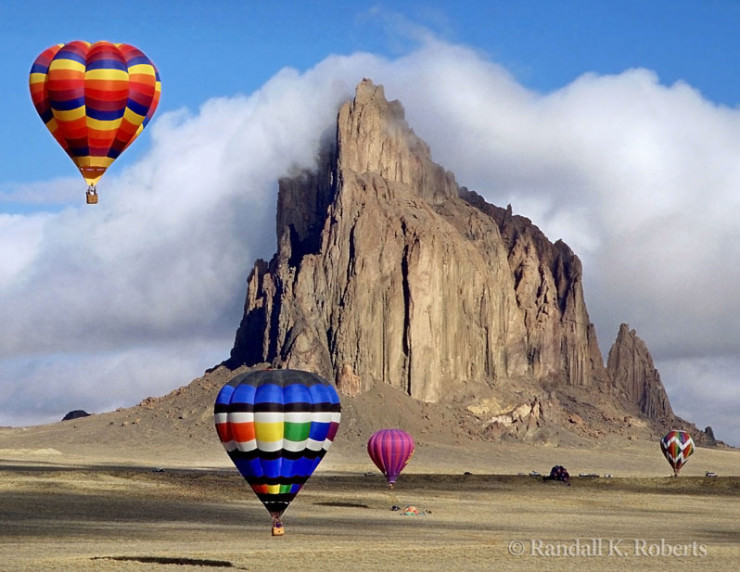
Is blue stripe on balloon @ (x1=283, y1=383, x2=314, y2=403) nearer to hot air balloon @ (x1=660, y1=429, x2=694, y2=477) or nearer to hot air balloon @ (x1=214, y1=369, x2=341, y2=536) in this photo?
hot air balloon @ (x1=214, y1=369, x2=341, y2=536)

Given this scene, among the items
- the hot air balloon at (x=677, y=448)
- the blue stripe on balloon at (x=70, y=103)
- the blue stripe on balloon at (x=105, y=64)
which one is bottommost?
the hot air balloon at (x=677, y=448)

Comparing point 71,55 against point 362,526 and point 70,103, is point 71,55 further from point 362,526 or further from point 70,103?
point 362,526

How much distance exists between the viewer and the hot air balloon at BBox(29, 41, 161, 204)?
67438 mm

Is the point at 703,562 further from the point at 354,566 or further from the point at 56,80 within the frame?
the point at 56,80

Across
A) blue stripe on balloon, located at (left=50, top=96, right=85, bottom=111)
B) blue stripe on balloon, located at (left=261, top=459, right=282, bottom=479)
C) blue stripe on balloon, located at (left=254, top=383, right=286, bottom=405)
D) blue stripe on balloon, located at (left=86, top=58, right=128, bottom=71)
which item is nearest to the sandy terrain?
blue stripe on balloon, located at (left=261, top=459, right=282, bottom=479)

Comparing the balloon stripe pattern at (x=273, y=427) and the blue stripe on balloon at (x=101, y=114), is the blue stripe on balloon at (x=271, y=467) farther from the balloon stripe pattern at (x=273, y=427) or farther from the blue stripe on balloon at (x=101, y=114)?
the blue stripe on balloon at (x=101, y=114)

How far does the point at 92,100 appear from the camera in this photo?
67.8m

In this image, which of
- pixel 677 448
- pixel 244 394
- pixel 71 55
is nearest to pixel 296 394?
pixel 244 394

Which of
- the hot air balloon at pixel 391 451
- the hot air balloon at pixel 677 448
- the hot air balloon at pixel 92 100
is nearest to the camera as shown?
the hot air balloon at pixel 92 100

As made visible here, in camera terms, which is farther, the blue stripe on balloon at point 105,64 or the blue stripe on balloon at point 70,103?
the blue stripe on balloon at point 105,64

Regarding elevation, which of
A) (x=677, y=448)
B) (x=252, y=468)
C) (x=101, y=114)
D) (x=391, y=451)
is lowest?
(x=252, y=468)

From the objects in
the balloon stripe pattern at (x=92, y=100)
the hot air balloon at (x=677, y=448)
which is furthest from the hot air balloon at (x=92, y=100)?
the hot air balloon at (x=677, y=448)

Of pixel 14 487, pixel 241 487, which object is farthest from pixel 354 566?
pixel 241 487

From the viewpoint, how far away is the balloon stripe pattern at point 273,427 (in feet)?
189
